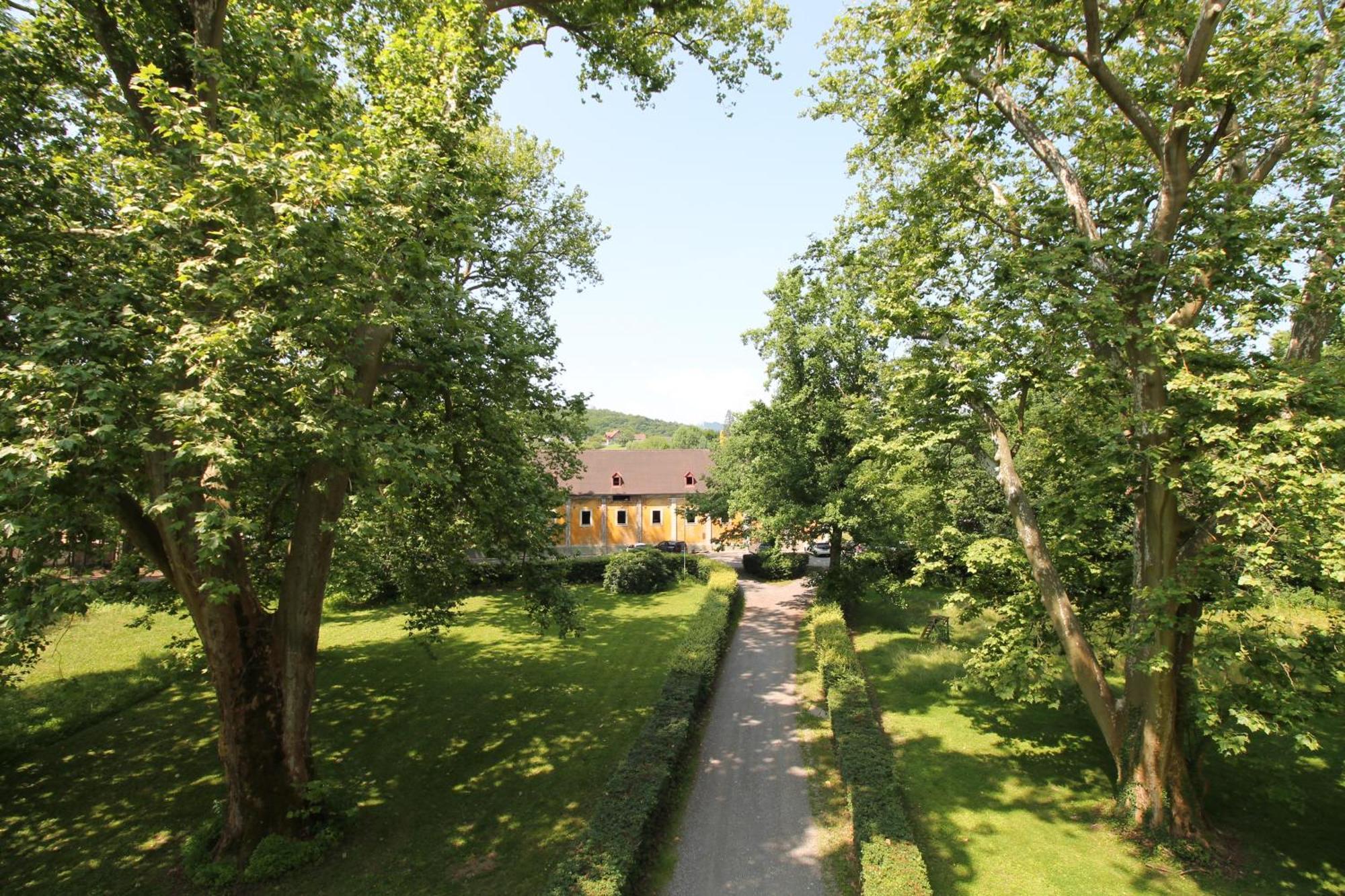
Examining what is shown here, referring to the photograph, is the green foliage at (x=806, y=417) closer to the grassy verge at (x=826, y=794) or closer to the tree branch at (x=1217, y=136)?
the grassy verge at (x=826, y=794)

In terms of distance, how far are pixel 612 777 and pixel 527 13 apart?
14.3 meters

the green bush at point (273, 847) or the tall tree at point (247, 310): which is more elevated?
the tall tree at point (247, 310)

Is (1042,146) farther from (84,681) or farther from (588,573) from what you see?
(588,573)

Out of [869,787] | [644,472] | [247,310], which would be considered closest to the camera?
[247,310]

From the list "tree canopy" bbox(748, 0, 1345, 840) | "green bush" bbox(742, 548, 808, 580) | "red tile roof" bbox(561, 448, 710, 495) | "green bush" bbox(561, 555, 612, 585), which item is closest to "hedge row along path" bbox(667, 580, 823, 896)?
"tree canopy" bbox(748, 0, 1345, 840)

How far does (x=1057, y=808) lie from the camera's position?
Result: 1045 cm

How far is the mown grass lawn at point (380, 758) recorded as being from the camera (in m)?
9.19

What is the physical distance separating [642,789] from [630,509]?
1401 inches

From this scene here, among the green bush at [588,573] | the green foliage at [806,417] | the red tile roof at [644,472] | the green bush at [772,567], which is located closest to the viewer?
the green foliage at [806,417]

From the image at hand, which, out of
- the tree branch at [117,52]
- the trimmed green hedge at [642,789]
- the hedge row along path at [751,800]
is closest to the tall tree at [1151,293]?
the hedge row along path at [751,800]

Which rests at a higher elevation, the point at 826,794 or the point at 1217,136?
the point at 1217,136

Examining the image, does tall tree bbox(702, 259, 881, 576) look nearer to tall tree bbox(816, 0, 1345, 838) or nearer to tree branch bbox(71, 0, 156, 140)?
tall tree bbox(816, 0, 1345, 838)

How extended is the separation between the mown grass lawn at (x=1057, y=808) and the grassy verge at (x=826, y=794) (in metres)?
1.17

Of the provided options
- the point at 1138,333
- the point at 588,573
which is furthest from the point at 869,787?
the point at 588,573
